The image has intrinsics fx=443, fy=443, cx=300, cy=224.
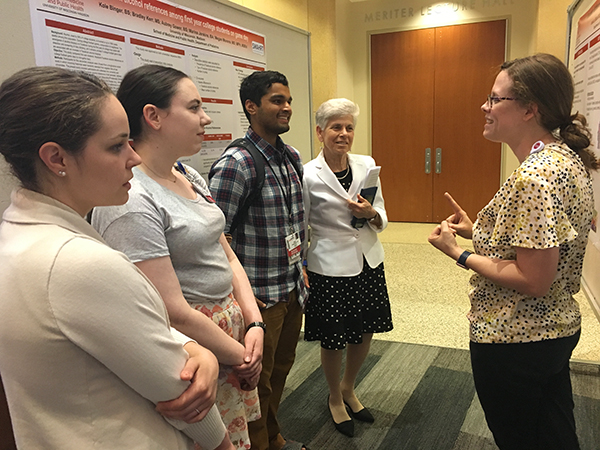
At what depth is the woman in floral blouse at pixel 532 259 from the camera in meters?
1.25

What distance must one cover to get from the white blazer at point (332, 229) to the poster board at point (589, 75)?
1554 millimetres

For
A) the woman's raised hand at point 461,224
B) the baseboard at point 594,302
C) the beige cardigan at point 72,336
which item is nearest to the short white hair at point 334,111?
the woman's raised hand at point 461,224

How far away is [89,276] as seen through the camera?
28.3 inches

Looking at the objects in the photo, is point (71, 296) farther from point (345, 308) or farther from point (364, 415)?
point (364, 415)

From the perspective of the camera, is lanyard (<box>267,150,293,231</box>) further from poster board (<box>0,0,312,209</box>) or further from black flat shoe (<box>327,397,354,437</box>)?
black flat shoe (<box>327,397,354,437</box>)

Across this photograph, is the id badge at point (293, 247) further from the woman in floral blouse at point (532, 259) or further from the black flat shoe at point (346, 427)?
the black flat shoe at point (346, 427)

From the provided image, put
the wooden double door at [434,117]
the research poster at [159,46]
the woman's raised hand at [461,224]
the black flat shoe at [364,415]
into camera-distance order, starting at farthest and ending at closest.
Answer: the wooden double door at [434,117] < the black flat shoe at [364,415] < the woman's raised hand at [461,224] < the research poster at [159,46]

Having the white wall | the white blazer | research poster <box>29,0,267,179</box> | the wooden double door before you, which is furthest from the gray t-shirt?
the wooden double door

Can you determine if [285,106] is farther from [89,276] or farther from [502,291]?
[89,276]

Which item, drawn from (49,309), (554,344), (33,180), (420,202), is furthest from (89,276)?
(420,202)

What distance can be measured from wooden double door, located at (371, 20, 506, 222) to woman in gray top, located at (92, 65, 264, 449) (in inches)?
212

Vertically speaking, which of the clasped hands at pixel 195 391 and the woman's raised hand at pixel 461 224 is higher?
the woman's raised hand at pixel 461 224

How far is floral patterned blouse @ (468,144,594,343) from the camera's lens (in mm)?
1229

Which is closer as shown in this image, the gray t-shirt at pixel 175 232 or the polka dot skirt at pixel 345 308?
the gray t-shirt at pixel 175 232
